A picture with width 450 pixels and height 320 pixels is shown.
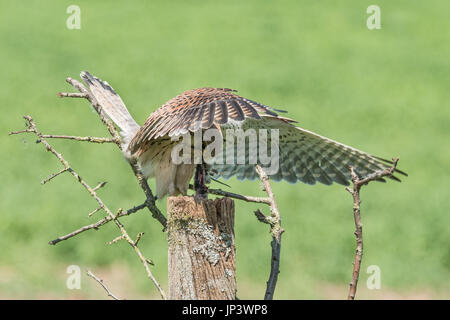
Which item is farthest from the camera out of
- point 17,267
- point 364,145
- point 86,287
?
point 364,145

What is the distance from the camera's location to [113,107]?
5.25 meters

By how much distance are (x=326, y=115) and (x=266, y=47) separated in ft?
13.5

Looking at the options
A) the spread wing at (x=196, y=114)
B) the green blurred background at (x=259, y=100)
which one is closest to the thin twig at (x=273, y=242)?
the spread wing at (x=196, y=114)

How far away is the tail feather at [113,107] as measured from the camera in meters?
5.07

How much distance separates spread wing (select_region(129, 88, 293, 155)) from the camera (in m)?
3.99

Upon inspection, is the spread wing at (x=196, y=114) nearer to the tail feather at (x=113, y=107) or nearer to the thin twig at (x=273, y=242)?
the tail feather at (x=113, y=107)

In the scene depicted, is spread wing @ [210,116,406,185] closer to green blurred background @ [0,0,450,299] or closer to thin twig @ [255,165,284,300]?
thin twig @ [255,165,284,300]

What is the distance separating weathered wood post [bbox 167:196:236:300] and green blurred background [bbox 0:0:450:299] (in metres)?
2.73

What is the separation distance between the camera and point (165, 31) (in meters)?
19.0

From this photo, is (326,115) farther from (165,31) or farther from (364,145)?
(165,31)

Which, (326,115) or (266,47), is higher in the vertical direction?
(266,47)
